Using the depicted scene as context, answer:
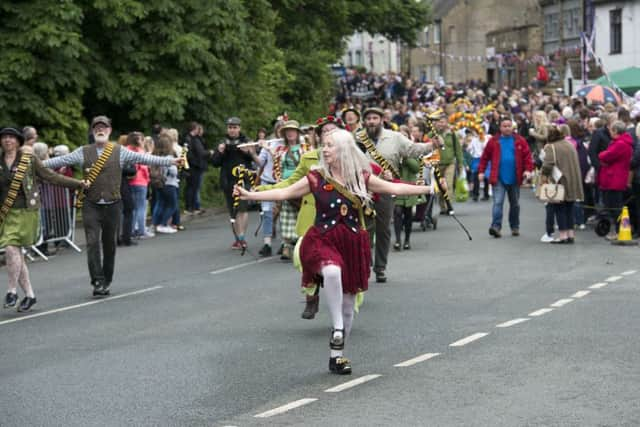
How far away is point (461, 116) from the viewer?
3177 cm

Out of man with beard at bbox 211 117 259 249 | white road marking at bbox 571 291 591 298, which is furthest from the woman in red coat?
white road marking at bbox 571 291 591 298

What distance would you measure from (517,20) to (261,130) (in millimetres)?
68054

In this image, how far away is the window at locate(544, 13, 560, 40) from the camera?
250 feet

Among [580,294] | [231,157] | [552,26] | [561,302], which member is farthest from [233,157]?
[552,26]

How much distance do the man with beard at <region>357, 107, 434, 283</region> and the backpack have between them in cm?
800

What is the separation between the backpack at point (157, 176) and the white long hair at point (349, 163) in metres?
13.1

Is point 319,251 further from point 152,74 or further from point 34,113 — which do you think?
point 152,74

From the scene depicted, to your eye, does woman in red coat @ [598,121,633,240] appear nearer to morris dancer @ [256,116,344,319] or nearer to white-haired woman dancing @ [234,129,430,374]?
morris dancer @ [256,116,344,319]

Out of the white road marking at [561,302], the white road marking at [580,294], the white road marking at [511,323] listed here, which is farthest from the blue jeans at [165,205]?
the white road marking at [511,323]

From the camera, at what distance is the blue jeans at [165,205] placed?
23.5m

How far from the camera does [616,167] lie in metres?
20.0

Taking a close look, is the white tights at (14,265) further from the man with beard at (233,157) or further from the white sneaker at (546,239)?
the white sneaker at (546,239)

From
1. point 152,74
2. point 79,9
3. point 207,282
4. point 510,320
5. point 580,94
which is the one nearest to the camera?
point 510,320

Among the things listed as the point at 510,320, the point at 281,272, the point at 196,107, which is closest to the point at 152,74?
the point at 196,107
